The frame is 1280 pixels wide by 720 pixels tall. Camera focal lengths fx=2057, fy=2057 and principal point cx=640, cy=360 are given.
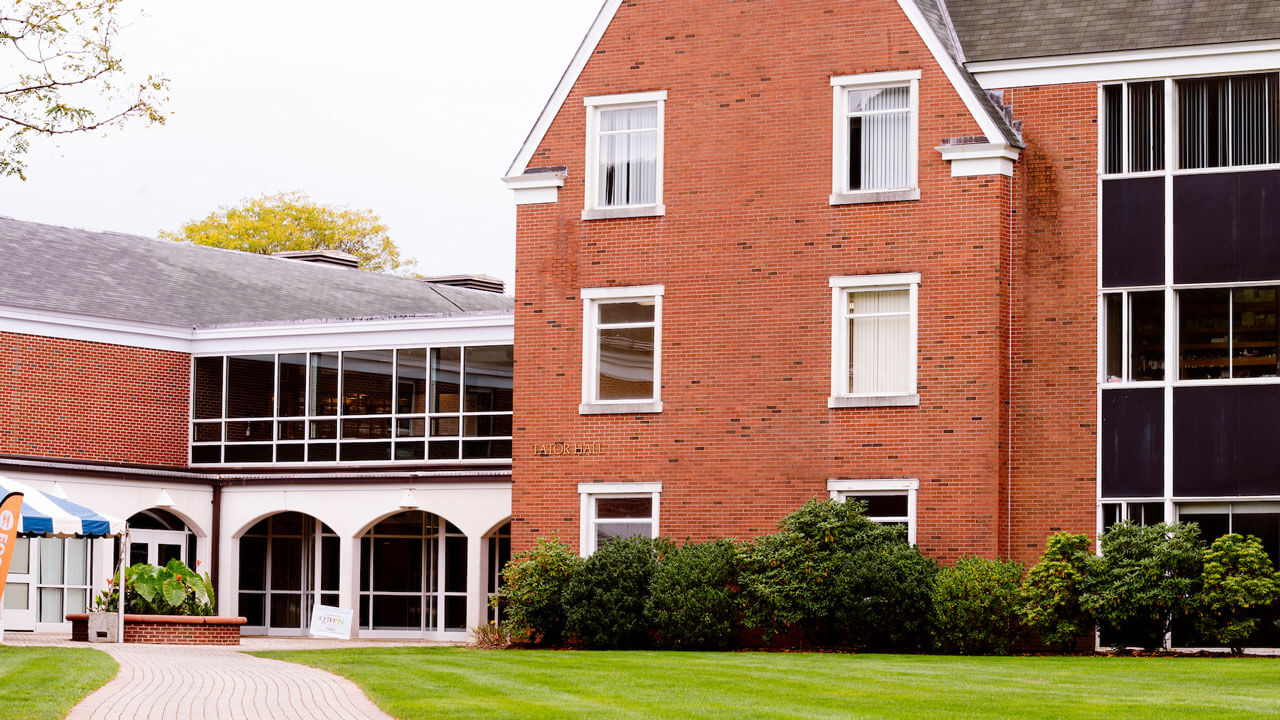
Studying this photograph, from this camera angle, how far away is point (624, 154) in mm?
30453

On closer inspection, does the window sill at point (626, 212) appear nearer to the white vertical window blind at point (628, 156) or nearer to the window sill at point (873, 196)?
the white vertical window blind at point (628, 156)

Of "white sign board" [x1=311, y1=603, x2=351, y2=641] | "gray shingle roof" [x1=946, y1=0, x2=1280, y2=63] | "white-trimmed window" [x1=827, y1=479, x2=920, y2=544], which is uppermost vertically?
"gray shingle roof" [x1=946, y1=0, x2=1280, y2=63]

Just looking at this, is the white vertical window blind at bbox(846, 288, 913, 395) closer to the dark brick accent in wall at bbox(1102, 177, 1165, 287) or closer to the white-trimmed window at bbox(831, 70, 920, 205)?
the white-trimmed window at bbox(831, 70, 920, 205)

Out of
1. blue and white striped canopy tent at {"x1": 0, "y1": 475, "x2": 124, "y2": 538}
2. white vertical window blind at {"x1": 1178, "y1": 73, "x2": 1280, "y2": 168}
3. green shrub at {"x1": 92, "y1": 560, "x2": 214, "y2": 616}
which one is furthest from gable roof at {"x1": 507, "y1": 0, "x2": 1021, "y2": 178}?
green shrub at {"x1": 92, "y1": 560, "x2": 214, "y2": 616}

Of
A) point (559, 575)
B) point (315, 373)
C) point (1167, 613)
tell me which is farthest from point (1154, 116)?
point (315, 373)

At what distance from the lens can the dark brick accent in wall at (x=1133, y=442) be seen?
89.8ft

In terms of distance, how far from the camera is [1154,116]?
27.7 metres

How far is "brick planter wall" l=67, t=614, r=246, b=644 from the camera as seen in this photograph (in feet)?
103

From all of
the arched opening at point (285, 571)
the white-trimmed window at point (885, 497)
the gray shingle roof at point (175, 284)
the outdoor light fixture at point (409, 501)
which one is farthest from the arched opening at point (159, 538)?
the white-trimmed window at point (885, 497)

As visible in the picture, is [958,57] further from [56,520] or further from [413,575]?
[413,575]

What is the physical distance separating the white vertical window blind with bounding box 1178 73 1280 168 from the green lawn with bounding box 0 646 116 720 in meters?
15.4

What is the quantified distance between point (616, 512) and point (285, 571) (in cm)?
1198

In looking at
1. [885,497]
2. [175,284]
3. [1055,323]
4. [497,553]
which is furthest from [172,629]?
[1055,323]

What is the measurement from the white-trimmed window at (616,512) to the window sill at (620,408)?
105 centimetres
